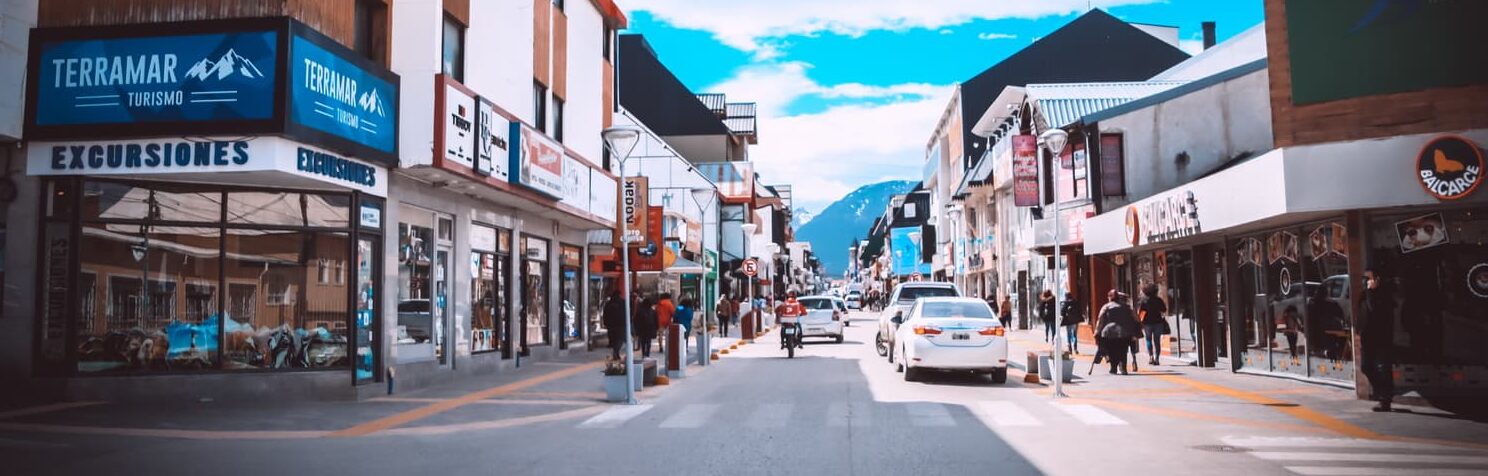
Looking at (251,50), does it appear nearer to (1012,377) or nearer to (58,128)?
(58,128)

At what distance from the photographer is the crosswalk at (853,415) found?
12.0 meters

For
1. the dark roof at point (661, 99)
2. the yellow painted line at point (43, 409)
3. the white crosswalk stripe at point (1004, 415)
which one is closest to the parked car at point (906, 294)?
the white crosswalk stripe at point (1004, 415)

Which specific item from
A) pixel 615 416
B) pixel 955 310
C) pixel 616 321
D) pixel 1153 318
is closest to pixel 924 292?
pixel 1153 318

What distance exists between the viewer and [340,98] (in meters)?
14.2

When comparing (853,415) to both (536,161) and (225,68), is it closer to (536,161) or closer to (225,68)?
(225,68)

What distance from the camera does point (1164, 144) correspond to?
2639 centimetres

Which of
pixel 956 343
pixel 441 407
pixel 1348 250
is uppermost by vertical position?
pixel 1348 250

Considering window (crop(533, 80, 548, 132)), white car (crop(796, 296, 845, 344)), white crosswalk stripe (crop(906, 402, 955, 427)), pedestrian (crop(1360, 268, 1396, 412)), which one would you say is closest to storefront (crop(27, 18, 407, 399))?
window (crop(533, 80, 548, 132))

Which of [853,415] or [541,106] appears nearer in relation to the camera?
[853,415]

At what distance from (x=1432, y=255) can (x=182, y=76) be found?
1645 centimetres

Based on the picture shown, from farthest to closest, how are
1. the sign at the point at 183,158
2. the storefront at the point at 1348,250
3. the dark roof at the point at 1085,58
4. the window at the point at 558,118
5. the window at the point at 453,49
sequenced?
the dark roof at the point at 1085,58 < the window at the point at 558,118 < the window at the point at 453,49 < the sign at the point at 183,158 < the storefront at the point at 1348,250

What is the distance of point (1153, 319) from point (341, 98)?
15.9 m

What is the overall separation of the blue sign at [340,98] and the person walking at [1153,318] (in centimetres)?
1473

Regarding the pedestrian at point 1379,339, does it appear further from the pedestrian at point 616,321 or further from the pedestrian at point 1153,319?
the pedestrian at point 616,321
